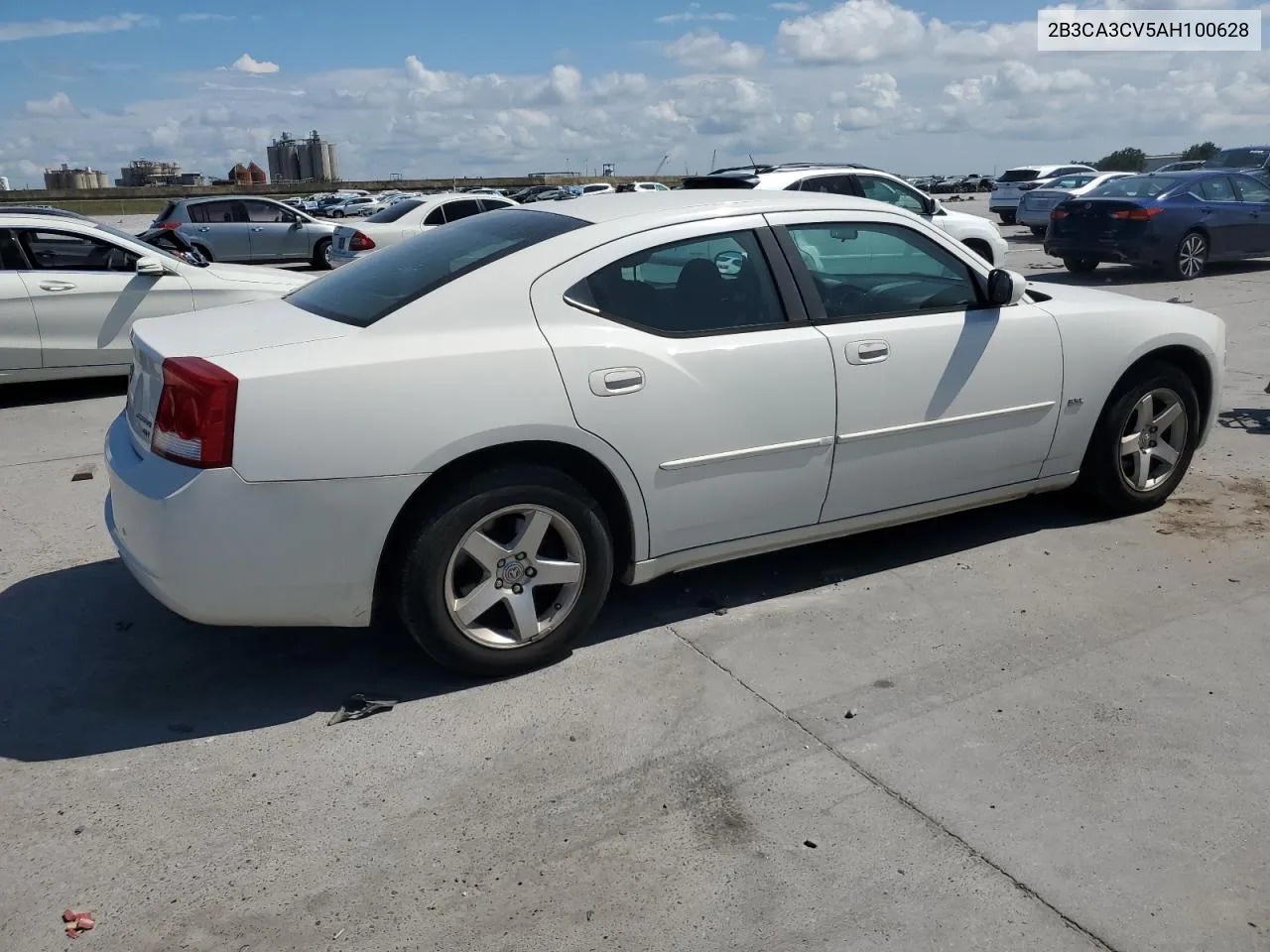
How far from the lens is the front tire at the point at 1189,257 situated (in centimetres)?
1477

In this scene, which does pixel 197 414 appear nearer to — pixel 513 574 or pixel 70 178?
pixel 513 574

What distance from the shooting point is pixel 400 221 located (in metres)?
16.0

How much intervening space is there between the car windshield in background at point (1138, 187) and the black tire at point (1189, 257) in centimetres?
75

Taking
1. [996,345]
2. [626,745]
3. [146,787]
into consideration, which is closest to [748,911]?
[626,745]

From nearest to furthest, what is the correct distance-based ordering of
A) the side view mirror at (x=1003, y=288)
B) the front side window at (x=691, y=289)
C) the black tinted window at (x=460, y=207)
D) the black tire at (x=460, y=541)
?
the black tire at (x=460, y=541), the front side window at (x=691, y=289), the side view mirror at (x=1003, y=288), the black tinted window at (x=460, y=207)

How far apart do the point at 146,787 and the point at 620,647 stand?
1673 mm

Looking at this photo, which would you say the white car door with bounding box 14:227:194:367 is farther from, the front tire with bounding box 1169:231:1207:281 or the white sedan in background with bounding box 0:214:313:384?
the front tire with bounding box 1169:231:1207:281

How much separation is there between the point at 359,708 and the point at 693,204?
2.27 m

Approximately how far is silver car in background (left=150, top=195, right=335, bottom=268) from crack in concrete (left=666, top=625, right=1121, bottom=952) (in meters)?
18.1

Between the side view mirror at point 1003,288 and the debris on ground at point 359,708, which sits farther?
the side view mirror at point 1003,288

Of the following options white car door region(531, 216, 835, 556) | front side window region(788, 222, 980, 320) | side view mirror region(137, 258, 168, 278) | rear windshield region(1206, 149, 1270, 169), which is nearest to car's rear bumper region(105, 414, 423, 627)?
white car door region(531, 216, 835, 556)

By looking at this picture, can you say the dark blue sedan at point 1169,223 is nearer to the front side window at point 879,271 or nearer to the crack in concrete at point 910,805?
the front side window at point 879,271

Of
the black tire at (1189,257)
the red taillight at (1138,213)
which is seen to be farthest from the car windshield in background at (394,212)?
the black tire at (1189,257)

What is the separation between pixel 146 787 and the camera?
127 inches
